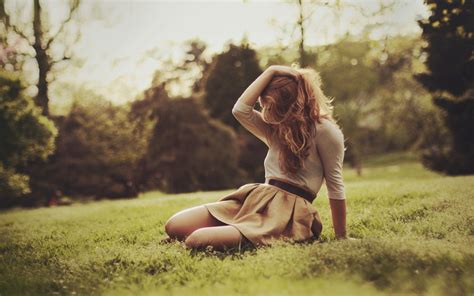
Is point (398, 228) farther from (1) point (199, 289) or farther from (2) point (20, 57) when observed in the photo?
(2) point (20, 57)

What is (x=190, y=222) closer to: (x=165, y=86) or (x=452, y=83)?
(x=452, y=83)

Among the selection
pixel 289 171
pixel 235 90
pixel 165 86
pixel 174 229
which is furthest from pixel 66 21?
pixel 289 171

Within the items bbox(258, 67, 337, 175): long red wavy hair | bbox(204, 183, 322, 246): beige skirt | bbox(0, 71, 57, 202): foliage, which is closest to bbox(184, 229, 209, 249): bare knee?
bbox(204, 183, 322, 246): beige skirt

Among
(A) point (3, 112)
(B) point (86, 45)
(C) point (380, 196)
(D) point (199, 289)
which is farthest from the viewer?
(B) point (86, 45)

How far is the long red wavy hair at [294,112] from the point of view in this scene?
425cm

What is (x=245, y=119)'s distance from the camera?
4633 mm

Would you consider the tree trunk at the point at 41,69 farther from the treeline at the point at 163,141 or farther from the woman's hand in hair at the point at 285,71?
the woman's hand in hair at the point at 285,71

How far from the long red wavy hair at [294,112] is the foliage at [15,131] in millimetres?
7127

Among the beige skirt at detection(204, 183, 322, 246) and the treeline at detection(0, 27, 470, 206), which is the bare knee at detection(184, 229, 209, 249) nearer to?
the beige skirt at detection(204, 183, 322, 246)

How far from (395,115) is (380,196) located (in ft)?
84.9

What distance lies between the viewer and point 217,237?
4199 mm

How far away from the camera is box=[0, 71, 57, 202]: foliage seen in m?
9.33

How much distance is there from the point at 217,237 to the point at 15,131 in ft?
23.4

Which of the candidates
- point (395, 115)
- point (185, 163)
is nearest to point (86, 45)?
point (185, 163)
